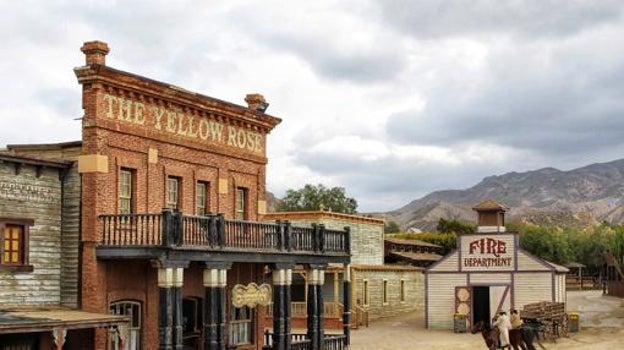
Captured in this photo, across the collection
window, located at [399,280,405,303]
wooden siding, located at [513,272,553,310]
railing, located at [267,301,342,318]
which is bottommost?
railing, located at [267,301,342,318]

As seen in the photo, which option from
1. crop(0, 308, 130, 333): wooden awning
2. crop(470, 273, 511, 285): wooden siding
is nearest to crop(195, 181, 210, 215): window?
crop(0, 308, 130, 333): wooden awning

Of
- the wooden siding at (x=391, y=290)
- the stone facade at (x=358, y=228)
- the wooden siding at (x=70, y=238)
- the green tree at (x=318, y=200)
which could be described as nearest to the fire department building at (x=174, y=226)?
the wooden siding at (x=70, y=238)

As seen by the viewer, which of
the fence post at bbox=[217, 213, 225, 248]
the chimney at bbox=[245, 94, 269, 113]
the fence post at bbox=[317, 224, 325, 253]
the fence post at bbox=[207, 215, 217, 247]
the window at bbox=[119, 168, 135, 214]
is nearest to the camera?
the fence post at bbox=[207, 215, 217, 247]

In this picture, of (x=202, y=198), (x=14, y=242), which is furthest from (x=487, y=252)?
(x=14, y=242)

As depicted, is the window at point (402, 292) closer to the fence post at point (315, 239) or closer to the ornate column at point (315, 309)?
the ornate column at point (315, 309)

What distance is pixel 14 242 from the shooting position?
2511 centimetres

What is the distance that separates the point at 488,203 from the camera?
48.8m

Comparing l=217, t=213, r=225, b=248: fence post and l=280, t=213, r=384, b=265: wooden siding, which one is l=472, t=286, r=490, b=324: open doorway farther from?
l=217, t=213, r=225, b=248: fence post

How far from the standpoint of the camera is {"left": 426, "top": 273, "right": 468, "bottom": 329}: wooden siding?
153ft

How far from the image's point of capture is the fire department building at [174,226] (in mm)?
26047

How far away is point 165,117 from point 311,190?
81.1 m

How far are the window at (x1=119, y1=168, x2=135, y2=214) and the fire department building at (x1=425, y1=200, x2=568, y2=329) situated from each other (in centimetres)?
2244

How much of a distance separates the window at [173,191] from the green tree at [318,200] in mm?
76980

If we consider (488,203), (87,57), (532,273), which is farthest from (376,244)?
(87,57)
